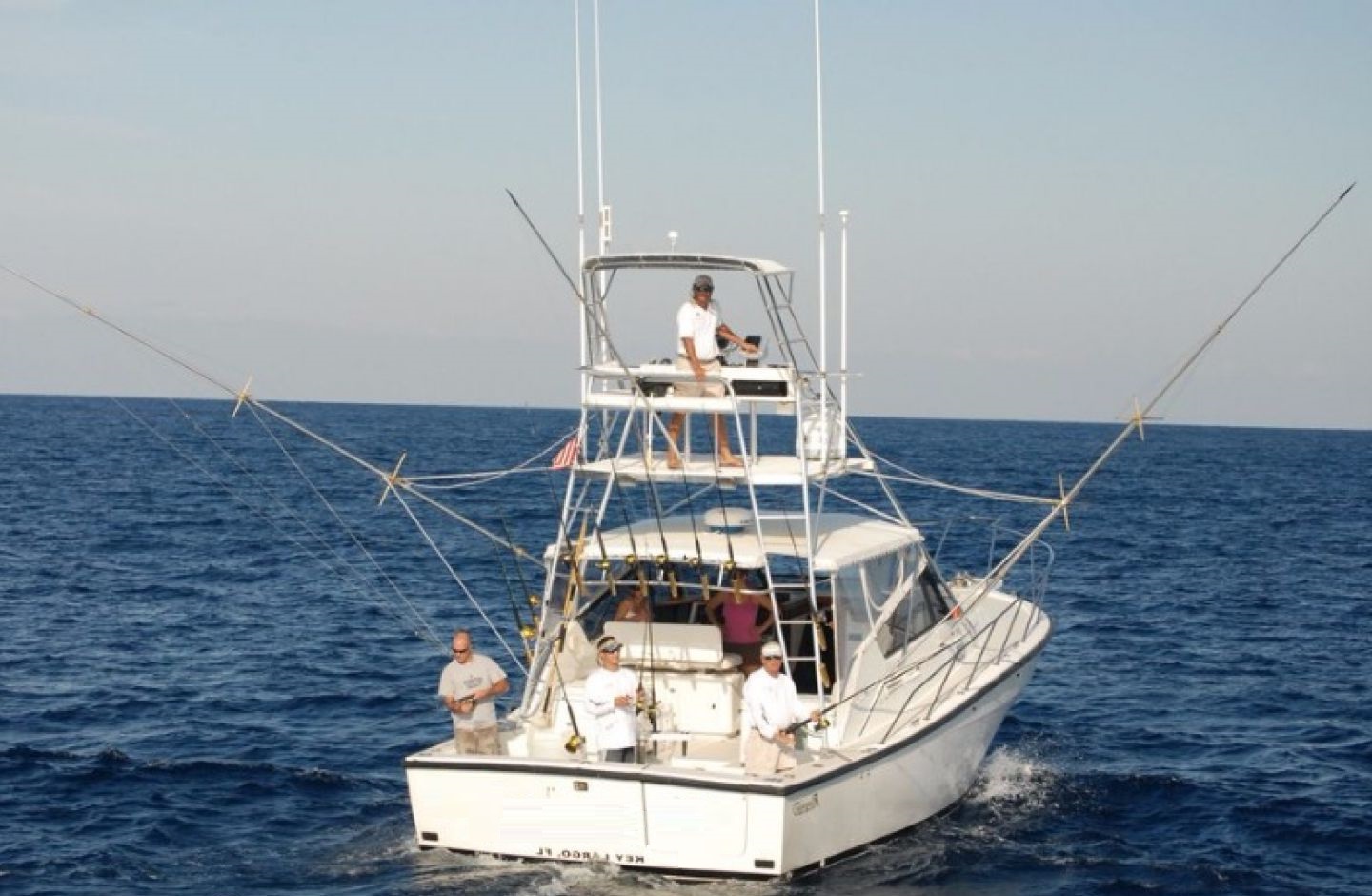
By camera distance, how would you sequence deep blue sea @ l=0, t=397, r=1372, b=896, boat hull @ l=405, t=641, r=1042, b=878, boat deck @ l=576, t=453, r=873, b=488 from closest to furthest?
1. boat hull @ l=405, t=641, r=1042, b=878
2. deep blue sea @ l=0, t=397, r=1372, b=896
3. boat deck @ l=576, t=453, r=873, b=488

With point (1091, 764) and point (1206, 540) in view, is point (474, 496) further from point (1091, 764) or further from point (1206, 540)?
point (1091, 764)

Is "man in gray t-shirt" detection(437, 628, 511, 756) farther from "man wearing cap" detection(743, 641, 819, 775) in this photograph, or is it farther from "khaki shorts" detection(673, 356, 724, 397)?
"khaki shorts" detection(673, 356, 724, 397)

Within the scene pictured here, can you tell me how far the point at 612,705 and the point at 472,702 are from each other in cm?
112

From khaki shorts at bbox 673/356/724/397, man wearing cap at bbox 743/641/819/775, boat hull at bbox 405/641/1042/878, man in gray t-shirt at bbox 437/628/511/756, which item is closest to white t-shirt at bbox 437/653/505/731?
man in gray t-shirt at bbox 437/628/511/756

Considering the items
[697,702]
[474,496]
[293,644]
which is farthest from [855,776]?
[474,496]

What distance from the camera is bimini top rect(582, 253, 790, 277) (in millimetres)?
15133

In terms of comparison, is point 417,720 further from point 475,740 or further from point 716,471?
point 716,471

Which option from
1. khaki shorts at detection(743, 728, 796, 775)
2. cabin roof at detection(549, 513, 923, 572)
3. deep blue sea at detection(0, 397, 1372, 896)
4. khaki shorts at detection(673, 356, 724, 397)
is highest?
khaki shorts at detection(673, 356, 724, 397)

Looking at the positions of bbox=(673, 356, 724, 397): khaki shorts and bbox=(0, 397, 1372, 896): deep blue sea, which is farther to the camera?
bbox=(673, 356, 724, 397): khaki shorts

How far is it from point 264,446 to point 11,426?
28.7m

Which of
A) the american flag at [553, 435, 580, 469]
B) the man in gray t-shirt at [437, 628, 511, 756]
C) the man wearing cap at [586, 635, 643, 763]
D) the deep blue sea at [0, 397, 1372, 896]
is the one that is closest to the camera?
the man wearing cap at [586, 635, 643, 763]

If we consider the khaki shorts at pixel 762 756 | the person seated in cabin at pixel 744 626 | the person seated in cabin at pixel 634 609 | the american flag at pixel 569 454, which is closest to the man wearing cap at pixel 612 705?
the khaki shorts at pixel 762 756

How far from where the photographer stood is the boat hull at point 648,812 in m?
13.0

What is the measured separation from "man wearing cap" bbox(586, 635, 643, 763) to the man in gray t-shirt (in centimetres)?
84
